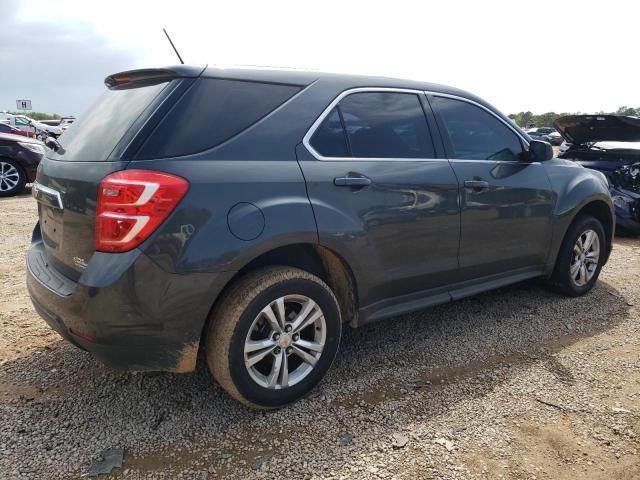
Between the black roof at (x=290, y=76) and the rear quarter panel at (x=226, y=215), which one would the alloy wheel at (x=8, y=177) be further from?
the rear quarter panel at (x=226, y=215)

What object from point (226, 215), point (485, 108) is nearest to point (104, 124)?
point (226, 215)

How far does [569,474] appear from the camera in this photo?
85.4 inches

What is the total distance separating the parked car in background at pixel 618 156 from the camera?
683 cm

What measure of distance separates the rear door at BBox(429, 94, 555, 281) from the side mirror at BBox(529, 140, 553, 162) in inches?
2.0

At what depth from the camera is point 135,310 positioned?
2100mm

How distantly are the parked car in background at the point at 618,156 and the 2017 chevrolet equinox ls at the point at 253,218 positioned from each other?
4.52 meters

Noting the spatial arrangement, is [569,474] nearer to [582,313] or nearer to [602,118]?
[582,313]

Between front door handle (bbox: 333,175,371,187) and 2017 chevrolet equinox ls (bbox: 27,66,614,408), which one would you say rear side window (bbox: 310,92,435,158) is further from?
front door handle (bbox: 333,175,371,187)

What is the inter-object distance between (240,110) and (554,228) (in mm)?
2794

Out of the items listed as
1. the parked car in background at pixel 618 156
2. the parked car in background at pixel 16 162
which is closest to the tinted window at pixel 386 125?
the parked car in background at pixel 618 156

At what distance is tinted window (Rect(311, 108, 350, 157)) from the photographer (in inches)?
102

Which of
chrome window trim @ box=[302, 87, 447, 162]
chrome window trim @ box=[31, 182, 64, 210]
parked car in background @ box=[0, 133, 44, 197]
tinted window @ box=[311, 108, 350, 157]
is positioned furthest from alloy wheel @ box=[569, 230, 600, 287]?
parked car in background @ box=[0, 133, 44, 197]

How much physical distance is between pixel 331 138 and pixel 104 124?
1.17 m

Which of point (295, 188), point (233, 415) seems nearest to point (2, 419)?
point (233, 415)
